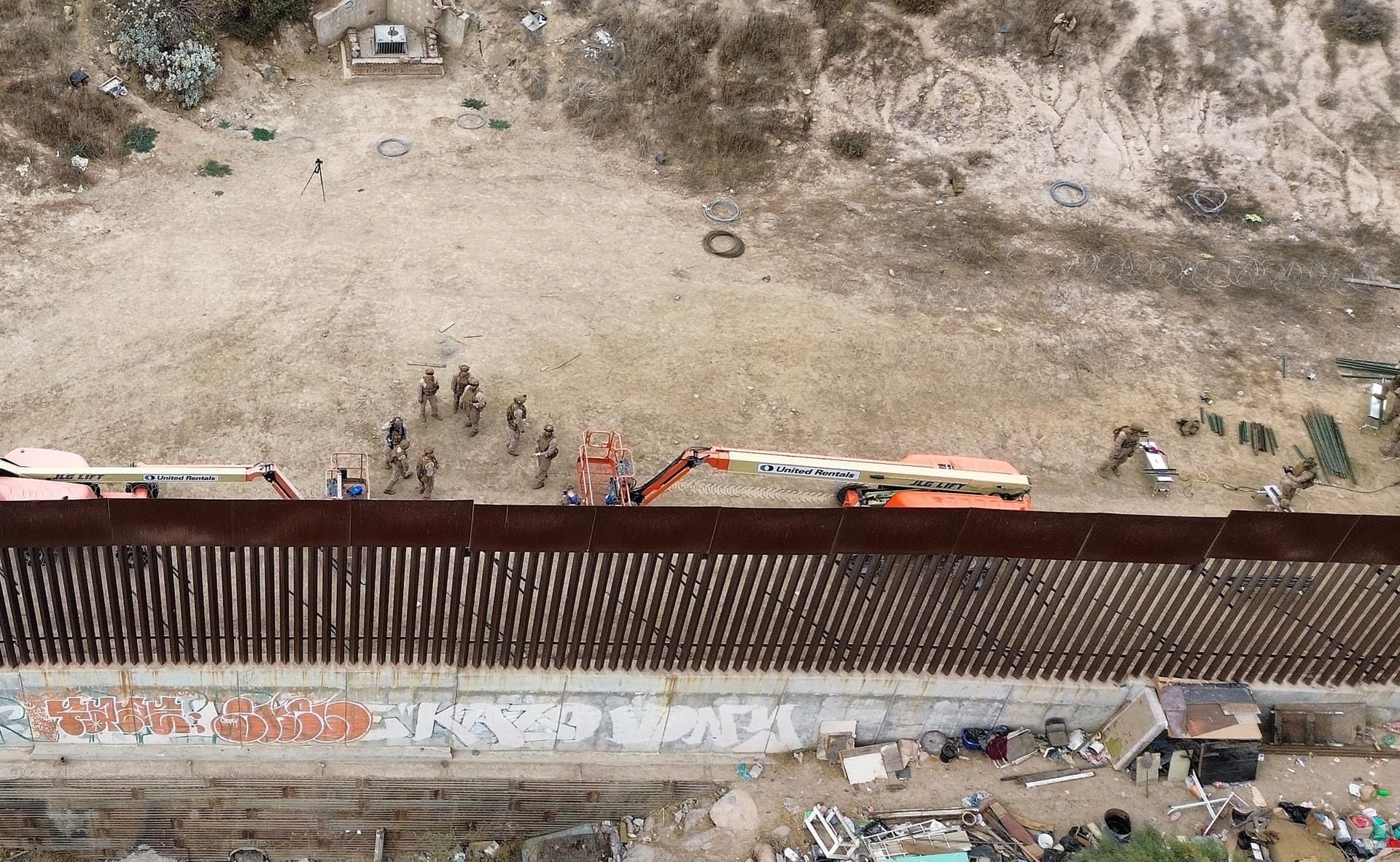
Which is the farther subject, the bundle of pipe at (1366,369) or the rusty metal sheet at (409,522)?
the bundle of pipe at (1366,369)

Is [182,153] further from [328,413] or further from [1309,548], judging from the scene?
[1309,548]

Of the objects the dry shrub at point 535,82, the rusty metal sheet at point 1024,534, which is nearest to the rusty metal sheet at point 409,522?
the rusty metal sheet at point 1024,534

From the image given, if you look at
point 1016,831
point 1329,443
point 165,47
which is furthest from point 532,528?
point 165,47

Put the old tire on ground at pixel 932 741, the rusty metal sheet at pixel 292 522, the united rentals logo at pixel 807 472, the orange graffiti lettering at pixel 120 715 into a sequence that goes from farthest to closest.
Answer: the united rentals logo at pixel 807 472
the old tire on ground at pixel 932 741
the orange graffiti lettering at pixel 120 715
the rusty metal sheet at pixel 292 522

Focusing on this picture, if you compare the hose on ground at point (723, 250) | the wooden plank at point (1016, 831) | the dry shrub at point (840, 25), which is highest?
the dry shrub at point (840, 25)

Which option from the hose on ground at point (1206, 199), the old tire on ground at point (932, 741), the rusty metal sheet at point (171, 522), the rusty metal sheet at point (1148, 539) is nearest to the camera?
the rusty metal sheet at point (171, 522)

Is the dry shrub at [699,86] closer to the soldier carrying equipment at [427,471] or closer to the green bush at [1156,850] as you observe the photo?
the soldier carrying equipment at [427,471]

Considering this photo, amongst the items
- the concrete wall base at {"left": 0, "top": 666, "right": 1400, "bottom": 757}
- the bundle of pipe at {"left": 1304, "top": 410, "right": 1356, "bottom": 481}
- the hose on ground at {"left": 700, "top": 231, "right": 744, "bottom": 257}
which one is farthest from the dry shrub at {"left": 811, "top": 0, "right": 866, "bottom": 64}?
the concrete wall base at {"left": 0, "top": 666, "right": 1400, "bottom": 757}
